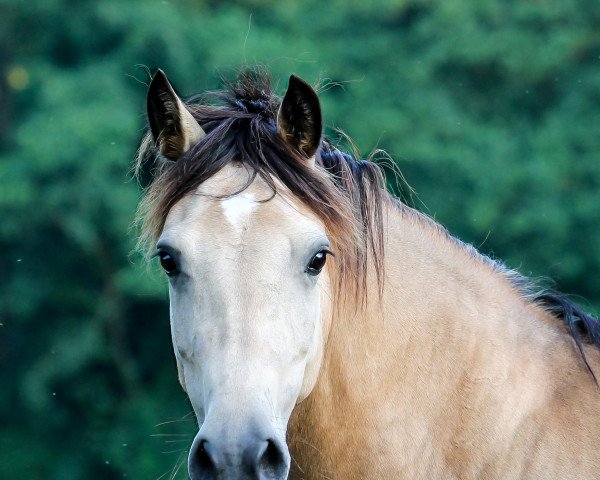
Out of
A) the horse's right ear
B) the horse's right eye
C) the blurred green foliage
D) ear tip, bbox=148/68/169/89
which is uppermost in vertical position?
ear tip, bbox=148/68/169/89

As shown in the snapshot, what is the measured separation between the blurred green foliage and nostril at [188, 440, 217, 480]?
7735 millimetres

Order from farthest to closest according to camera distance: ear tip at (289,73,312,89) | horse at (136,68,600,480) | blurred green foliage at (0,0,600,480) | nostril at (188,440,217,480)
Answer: blurred green foliage at (0,0,600,480) < ear tip at (289,73,312,89) < horse at (136,68,600,480) < nostril at (188,440,217,480)

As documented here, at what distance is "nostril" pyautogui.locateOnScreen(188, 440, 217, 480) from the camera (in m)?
2.39

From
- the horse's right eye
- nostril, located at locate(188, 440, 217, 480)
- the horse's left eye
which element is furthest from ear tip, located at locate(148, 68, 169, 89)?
nostril, located at locate(188, 440, 217, 480)

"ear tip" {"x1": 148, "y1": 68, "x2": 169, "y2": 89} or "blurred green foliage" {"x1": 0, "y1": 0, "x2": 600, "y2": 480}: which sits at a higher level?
"ear tip" {"x1": 148, "y1": 68, "x2": 169, "y2": 89}

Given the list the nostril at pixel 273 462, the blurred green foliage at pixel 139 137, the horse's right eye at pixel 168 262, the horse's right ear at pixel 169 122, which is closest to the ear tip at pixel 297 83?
the horse's right ear at pixel 169 122

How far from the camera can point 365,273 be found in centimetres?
291

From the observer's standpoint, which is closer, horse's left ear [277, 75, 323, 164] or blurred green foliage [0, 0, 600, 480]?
horse's left ear [277, 75, 323, 164]

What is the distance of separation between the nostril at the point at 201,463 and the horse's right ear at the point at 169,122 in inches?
38.4

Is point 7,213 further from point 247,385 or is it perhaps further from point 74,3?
point 247,385

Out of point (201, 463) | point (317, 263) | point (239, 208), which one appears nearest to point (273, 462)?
point (201, 463)

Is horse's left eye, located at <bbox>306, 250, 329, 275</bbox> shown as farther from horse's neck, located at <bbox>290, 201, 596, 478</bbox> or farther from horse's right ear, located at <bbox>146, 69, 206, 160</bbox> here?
horse's right ear, located at <bbox>146, 69, 206, 160</bbox>

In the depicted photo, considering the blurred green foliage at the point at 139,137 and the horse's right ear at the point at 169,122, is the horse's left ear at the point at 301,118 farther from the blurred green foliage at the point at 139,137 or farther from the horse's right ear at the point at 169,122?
the blurred green foliage at the point at 139,137

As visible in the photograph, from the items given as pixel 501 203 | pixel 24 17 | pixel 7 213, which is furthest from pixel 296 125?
pixel 24 17
